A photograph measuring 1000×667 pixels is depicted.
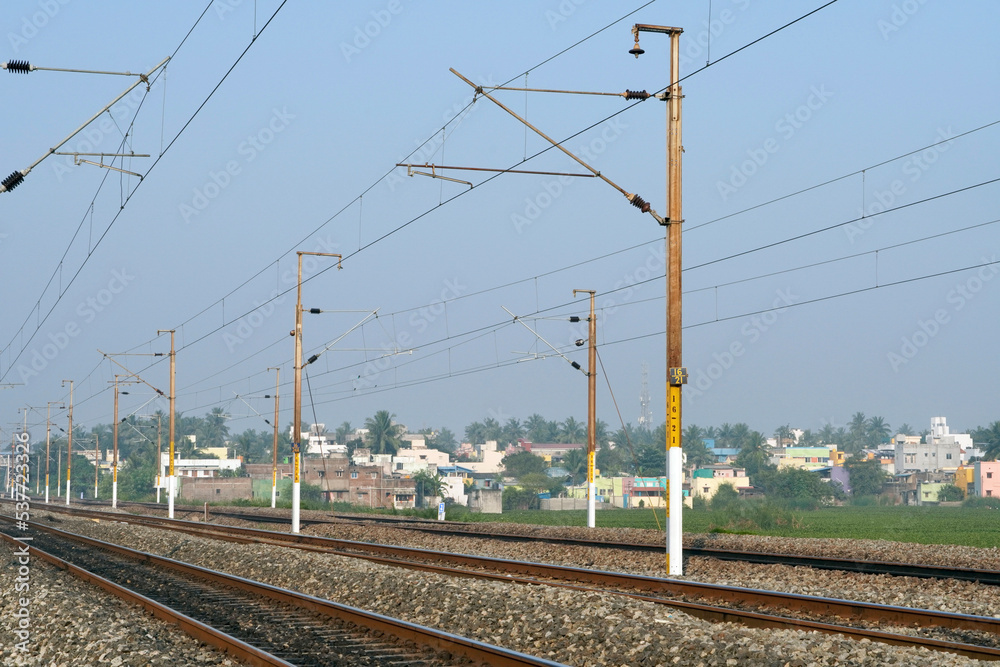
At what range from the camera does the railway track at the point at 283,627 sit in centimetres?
1271

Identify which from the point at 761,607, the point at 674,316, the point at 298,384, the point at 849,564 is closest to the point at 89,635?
the point at 761,607

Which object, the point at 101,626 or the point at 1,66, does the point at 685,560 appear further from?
the point at 1,66

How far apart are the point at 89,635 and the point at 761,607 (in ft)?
33.6

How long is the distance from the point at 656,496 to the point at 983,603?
115m

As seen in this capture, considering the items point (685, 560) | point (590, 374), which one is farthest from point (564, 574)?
point (590, 374)

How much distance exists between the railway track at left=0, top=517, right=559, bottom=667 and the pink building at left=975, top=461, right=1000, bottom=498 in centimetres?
12489

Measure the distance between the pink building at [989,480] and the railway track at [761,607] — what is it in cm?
12111

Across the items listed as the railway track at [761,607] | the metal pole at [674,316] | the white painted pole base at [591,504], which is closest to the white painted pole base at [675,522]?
the metal pole at [674,316]

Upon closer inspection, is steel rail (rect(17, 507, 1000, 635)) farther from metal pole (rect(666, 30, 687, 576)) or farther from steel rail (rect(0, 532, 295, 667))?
steel rail (rect(0, 532, 295, 667))

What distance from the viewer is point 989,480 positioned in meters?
128

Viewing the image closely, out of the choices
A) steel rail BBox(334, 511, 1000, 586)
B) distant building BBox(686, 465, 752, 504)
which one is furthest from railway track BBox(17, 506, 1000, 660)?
distant building BBox(686, 465, 752, 504)

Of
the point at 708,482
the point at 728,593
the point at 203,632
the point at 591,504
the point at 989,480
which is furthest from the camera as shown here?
the point at 708,482

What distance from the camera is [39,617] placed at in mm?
16750

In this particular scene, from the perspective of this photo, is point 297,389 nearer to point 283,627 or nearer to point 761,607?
point 283,627
